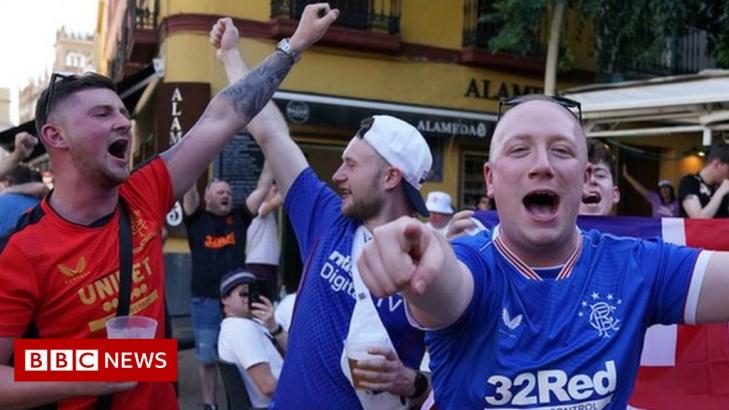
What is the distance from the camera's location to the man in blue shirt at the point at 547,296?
1659mm

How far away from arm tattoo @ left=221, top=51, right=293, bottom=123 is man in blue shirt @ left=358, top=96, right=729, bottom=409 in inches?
53.6

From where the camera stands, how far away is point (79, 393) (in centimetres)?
221

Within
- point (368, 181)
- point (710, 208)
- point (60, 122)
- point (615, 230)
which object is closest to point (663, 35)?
point (710, 208)

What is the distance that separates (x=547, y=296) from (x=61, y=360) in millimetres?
1402

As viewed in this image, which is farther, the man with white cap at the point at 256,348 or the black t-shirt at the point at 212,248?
the black t-shirt at the point at 212,248

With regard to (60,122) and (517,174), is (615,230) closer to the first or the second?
(517,174)

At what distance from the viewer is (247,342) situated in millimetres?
3979

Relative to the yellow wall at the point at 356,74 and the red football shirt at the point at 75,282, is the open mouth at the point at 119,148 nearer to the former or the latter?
the red football shirt at the point at 75,282

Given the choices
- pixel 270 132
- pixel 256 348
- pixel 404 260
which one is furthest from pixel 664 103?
pixel 404 260

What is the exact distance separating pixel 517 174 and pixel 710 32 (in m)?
12.1

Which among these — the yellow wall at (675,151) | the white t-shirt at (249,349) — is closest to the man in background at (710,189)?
the white t-shirt at (249,349)

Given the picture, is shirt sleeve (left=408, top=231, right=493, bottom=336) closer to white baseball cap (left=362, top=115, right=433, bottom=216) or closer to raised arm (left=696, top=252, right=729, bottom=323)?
raised arm (left=696, top=252, right=729, bottom=323)

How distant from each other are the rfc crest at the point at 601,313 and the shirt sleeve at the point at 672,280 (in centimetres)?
14

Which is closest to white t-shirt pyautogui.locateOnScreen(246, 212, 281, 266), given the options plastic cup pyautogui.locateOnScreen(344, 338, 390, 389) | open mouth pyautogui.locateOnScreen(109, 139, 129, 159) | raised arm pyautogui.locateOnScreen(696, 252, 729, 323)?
open mouth pyautogui.locateOnScreen(109, 139, 129, 159)
